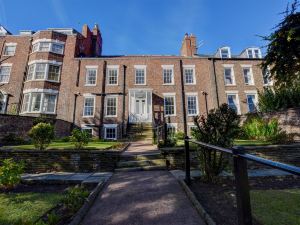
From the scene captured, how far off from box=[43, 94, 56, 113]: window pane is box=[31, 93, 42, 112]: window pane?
55cm

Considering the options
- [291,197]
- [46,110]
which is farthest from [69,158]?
[46,110]

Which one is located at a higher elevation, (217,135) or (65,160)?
(217,135)

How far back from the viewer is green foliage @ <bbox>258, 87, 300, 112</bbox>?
1199 centimetres

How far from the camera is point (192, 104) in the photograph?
20766 mm

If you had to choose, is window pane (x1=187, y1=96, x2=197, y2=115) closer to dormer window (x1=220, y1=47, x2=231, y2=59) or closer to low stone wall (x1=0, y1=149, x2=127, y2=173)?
dormer window (x1=220, y1=47, x2=231, y2=59)

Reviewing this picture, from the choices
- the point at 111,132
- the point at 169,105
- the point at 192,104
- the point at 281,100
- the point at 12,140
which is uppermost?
the point at 192,104

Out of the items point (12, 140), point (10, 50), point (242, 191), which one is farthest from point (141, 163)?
point (10, 50)

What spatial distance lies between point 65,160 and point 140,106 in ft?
46.3

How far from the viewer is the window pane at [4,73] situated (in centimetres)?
Answer: 2127

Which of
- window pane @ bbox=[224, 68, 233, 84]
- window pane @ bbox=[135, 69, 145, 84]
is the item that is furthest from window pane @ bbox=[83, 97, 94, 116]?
window pane @ bbox=[224, 68, 233, 84]

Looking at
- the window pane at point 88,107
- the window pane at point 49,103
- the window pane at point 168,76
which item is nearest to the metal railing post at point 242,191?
the window pane at point 88,107

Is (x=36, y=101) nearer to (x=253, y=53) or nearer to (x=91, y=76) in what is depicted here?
(x=91, y=76)

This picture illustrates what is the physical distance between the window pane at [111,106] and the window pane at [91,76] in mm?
2703

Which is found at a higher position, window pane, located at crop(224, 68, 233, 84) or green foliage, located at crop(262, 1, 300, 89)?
window pane, located at crop(224, 68, 233, 84)
